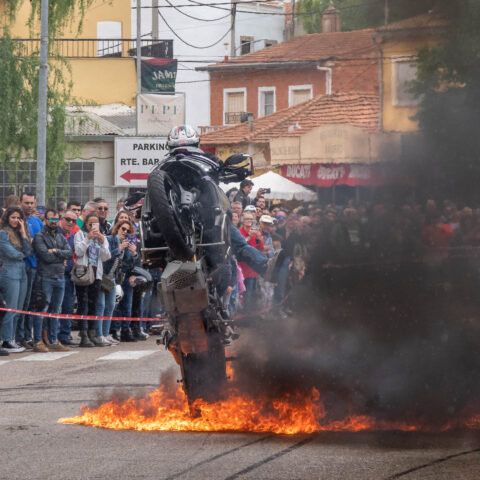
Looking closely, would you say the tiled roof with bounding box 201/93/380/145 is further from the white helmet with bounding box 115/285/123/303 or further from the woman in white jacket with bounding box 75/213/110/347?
the white helmet with bounding box 115/285/123/303

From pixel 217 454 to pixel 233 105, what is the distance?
4485 centimetres

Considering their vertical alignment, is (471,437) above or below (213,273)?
below

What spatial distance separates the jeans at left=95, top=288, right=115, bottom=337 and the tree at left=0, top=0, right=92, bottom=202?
445 inches

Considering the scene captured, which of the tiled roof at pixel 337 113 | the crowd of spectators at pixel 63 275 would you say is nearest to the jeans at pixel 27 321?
the crowd of spectators at pixel 63 275

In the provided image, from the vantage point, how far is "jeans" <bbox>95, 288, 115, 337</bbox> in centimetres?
1683

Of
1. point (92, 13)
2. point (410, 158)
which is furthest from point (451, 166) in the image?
point (92, 13)

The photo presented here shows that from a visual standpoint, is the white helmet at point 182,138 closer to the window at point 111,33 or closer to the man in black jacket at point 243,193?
the man in black jacket at point 243,193

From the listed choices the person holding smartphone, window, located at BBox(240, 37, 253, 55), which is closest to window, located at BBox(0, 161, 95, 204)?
the person holding smartphone

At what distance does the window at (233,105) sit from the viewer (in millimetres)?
49559

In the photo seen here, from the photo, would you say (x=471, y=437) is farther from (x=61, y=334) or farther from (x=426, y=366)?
(x=61, y=334)

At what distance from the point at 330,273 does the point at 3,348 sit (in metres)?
6.94

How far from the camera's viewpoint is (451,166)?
9.59 meters

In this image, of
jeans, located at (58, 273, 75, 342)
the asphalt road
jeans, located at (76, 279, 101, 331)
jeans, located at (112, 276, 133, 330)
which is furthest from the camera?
jeans, located at (112, 276, 133, 330)

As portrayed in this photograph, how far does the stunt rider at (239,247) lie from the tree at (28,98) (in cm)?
1787
